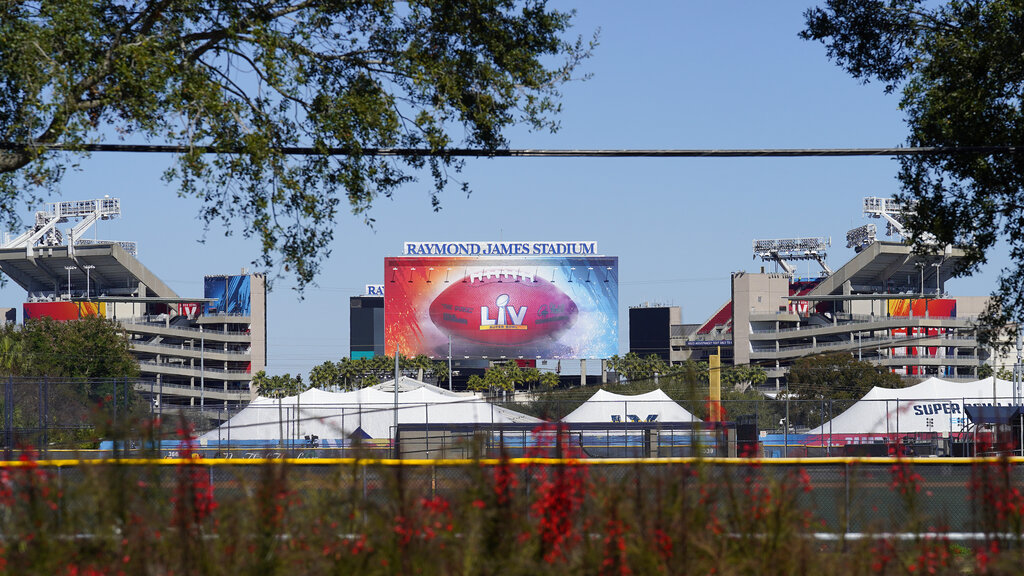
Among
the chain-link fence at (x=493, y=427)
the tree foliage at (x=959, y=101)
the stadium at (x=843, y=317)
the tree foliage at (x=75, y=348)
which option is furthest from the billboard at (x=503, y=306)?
the tree foliage at (x=959, y=101)

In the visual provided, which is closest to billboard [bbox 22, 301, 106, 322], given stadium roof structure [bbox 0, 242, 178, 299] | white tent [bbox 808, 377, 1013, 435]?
stadium roof structure [bbox 0, 242, 178, 299]

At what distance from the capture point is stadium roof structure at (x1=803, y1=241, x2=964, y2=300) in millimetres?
143000

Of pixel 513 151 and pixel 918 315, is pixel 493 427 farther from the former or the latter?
pixel 918 315

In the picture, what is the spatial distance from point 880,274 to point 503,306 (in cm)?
5464

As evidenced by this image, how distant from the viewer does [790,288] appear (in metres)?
163

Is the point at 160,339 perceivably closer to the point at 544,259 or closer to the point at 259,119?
the point at 544,259

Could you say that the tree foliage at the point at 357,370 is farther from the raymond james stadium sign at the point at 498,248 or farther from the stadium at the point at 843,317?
the stadium at the point at 843,317

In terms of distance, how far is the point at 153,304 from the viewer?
152 m

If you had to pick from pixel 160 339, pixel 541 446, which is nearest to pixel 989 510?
pixel 541 446

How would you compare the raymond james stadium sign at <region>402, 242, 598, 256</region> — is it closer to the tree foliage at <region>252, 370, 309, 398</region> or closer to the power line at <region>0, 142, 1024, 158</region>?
the tree foliage at <region>252, 370, 309, 398</region>

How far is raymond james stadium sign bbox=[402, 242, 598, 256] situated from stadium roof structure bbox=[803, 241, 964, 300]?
3163 centimetres

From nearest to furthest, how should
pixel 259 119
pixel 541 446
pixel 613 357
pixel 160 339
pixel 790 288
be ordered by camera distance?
1. pixel 541 446
2. pixel 259 119
3. pixel 613 357
4. pixel 160 339
5. pixel 790 288

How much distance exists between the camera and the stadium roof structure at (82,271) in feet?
473

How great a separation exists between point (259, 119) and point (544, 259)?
121m
